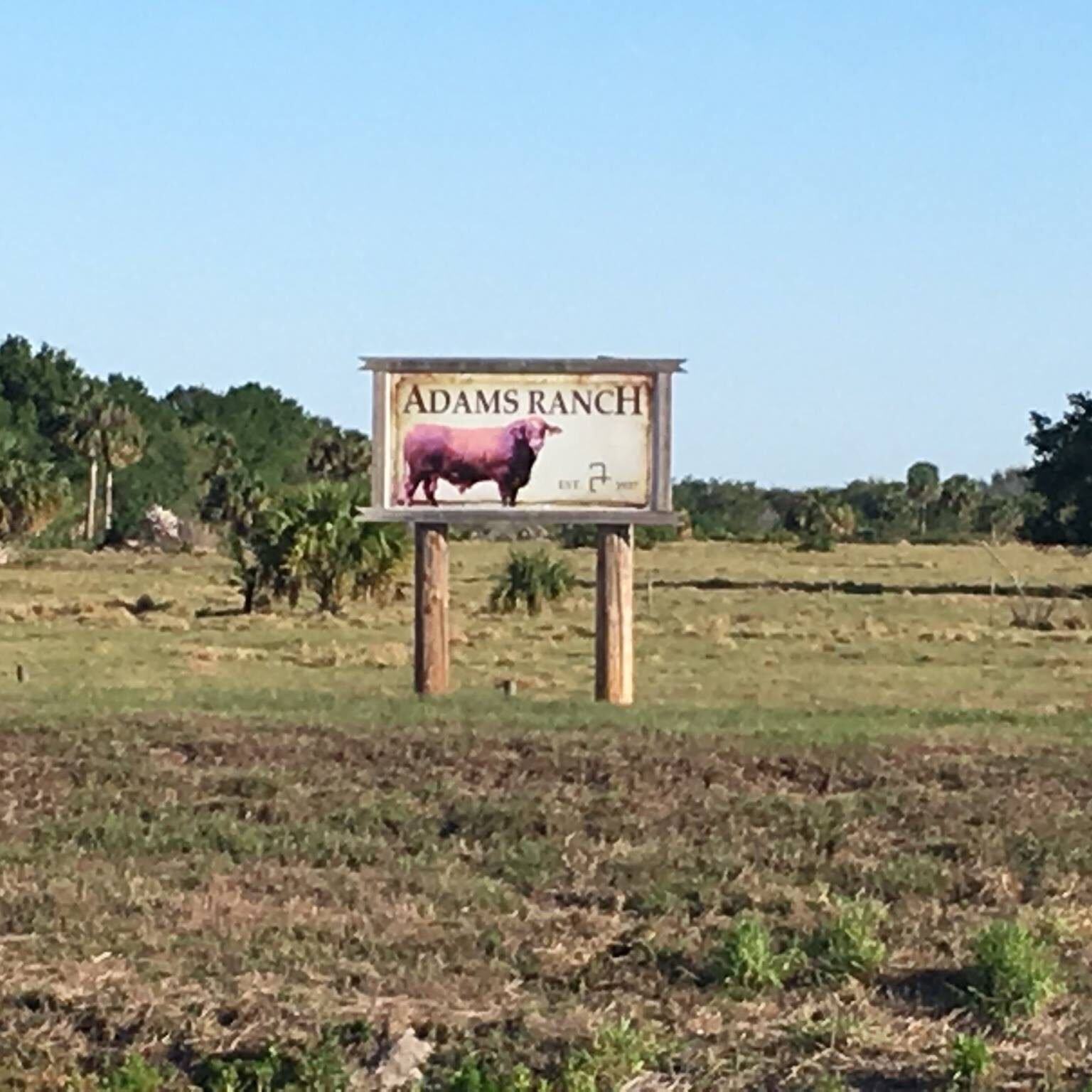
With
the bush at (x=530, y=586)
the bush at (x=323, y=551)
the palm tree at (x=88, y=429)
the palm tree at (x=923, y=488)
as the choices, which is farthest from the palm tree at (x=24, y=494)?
the palm tree at (x=923, y=488)

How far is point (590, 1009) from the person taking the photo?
9.05 meters

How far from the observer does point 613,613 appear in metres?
19.7

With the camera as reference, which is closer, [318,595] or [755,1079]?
[755,1079]

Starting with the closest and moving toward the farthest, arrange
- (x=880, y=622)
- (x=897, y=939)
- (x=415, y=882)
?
1. (x=897, y=939)
2. (x=415, y=882)
3. (x=880, y=622)

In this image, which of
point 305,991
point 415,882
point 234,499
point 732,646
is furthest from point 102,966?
point 234,499

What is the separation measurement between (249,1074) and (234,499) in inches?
3185

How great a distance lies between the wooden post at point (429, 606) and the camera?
1989 centimetres

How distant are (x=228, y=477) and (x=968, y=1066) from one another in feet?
279

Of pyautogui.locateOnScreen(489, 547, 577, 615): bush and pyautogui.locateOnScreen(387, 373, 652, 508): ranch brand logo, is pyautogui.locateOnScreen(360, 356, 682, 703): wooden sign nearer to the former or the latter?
pyautogui.locateOnScreen(387, 373, 652, 508): ranch brand logo

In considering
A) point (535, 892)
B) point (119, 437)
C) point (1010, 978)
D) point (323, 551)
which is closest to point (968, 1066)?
point (1010, 978)

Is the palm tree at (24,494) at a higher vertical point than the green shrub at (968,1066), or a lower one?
higher

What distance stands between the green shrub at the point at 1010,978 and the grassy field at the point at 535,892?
0.02 meters

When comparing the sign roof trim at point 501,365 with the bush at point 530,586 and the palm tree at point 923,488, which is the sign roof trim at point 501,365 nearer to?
the bush at point 530,586

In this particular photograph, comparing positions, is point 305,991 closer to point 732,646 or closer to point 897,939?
point 897,939
